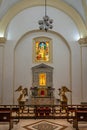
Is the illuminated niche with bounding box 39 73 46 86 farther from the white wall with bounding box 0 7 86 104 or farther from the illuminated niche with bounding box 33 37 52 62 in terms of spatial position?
the illuminated niche with bounding box 33 37 52 62

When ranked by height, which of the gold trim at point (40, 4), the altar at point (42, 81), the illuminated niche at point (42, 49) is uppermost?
the gold trim at point (40, 4)

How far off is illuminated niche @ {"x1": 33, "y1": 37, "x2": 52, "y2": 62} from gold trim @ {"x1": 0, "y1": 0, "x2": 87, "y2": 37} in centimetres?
251

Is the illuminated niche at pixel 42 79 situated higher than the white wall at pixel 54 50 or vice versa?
the white wall at pixel 54 50

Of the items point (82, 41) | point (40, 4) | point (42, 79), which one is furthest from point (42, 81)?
point (40, 4)

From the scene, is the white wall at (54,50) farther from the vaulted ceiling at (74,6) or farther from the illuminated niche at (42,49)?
the vaulted ceiling at (74,6)

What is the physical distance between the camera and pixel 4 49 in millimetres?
16844

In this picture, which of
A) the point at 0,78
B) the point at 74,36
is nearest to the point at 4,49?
the point at 0,78

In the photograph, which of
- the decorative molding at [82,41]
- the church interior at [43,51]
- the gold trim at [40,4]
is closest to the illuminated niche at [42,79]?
the church interior at [43,51]

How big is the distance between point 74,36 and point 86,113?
9354 mm

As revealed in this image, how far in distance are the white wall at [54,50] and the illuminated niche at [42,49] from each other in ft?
1.17

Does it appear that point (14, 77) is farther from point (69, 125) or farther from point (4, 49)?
point (69, 125)

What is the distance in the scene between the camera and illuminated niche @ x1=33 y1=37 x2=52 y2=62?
17766 millimetres

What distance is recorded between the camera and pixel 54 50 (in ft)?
58.2

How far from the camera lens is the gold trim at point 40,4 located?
54.6ft
